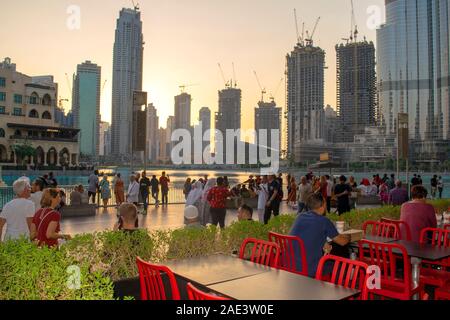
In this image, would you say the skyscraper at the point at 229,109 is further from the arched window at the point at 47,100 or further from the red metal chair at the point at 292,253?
the red metal chair at the point at 292,253

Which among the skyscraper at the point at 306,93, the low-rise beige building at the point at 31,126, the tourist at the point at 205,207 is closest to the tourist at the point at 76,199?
the tourist at the point at 205,207

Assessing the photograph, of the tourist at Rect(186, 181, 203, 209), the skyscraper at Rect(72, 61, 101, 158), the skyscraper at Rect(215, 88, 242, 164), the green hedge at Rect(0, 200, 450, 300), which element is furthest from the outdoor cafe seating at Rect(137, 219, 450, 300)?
the skyscraper at Rect(72, 61, 101, 158)

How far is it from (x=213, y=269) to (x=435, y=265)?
3.91 meters

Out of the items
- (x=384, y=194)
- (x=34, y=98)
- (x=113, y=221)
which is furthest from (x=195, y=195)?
(x=34, y=98)

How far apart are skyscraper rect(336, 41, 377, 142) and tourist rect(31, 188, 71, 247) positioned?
159518mm

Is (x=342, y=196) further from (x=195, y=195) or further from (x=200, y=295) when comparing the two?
(x=200, y=295)

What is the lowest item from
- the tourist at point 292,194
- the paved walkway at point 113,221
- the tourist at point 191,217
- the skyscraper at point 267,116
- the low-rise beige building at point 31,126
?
the paved walkway at point 113,221

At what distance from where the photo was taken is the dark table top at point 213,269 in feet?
11.9

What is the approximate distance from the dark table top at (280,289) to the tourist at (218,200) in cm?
611

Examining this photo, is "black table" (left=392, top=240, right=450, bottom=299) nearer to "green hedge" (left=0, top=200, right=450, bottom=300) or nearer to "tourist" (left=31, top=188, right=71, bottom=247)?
"green hedge" (left=0, top=200, right=450, bottom=300)

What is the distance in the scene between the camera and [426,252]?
490cm

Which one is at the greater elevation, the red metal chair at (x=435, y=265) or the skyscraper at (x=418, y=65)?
the skyscraper at (x=418, y=65)

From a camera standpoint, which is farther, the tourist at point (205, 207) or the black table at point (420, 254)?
the tourist at point (205, 207)
